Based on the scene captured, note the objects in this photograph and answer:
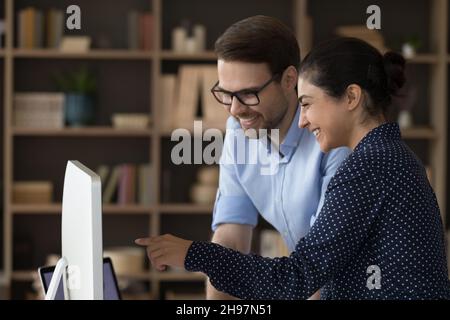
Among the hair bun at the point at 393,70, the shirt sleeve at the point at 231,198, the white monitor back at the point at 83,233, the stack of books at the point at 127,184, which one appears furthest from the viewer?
the stack of books at the point at 127,184

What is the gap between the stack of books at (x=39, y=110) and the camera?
4117mm

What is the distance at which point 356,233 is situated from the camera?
1.36 meters

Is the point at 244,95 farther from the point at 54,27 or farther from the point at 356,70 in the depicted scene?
the point at 54,27

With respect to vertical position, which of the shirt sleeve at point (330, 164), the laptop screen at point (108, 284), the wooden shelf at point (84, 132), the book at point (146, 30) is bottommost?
the laptop screen at point (108, 284)

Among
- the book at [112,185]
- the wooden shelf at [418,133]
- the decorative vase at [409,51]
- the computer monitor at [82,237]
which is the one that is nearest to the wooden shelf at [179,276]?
the book at [112,185]

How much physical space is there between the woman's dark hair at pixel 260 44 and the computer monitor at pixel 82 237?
0.44 metres

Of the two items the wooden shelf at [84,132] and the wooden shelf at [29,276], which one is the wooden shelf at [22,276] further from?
the wooden shelf at [84,132]

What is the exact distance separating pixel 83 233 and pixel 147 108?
3072mm

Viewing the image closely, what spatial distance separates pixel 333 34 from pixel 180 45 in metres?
0.77

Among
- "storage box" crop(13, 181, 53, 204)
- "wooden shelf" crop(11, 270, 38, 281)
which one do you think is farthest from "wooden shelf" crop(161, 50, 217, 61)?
"wooden shelf" crop(11, 270, 38, 281)

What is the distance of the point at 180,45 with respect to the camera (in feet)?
13.6

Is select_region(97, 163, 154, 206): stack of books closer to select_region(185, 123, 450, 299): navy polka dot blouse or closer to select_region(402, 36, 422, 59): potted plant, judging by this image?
select_region(402, 36, 422, 59): potted plant
